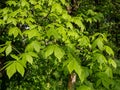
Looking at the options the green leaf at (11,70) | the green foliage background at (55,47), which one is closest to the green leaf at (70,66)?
the green foliage background at (55,47)

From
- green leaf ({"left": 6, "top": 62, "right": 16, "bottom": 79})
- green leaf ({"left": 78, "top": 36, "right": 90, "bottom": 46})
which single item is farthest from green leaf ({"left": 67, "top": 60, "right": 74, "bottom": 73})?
green leaf ({"left": 78, "top": 36, "right": 90, "bottom": 46})

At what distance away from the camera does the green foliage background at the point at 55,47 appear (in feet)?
9.03

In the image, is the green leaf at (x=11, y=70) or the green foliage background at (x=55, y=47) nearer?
the green leaf at (x=11, y=70)

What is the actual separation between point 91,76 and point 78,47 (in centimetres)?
58

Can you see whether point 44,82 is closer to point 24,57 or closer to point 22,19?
point 22,19

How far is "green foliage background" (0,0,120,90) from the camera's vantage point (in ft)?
9.03

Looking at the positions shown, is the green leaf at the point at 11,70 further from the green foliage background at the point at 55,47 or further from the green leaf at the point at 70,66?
the green leaf at the point at 70,66

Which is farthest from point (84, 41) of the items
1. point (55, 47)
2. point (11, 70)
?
point (11, 70)

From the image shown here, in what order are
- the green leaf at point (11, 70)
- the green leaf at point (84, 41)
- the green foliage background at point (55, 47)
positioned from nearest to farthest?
the green leaf at point (11, 70) < the green foliage background at point (55, 47) < the green leaf at point (84, 41)

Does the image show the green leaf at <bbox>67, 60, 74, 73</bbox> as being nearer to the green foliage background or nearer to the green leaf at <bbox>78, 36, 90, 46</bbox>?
the green foliage background

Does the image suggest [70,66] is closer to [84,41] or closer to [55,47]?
[55,47]

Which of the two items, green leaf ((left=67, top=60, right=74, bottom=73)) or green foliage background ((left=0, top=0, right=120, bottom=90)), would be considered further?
green foliage background ((left=0, top=0, right=120, bottom=90))

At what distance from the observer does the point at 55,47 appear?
104 inches

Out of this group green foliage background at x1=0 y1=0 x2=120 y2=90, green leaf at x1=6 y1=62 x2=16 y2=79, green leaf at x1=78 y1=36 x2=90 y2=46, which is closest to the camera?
green leaf at x1=6 y1=62 x2=16 y2=79
